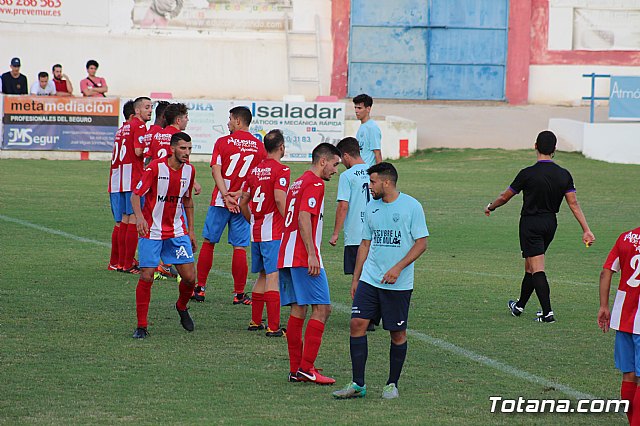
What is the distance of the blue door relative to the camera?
37344mm

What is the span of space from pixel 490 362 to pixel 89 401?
11.3 ft

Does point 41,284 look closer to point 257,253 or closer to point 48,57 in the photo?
point 257,253

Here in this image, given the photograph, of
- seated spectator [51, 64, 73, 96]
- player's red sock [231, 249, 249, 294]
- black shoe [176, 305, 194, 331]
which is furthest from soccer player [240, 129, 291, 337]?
seated spectator [51, 64, 73, 96]

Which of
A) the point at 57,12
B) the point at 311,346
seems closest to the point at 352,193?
the point at 311,346

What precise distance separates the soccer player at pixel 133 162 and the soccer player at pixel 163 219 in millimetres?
3127

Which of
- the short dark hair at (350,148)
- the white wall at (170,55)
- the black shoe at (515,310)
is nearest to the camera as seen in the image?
the short dark hair at (350,148)

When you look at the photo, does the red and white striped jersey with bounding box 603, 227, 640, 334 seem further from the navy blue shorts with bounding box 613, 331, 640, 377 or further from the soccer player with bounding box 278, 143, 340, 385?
the soccer player with bounding box 278, 143, 340, 385

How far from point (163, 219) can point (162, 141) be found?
90.5 inches

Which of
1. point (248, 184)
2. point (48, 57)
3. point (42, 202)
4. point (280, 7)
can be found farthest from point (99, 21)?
point (248, 184)

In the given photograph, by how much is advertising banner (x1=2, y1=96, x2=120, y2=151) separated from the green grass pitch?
9.66 m

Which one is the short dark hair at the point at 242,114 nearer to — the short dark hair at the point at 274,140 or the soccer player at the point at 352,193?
the soccer player at the point at 352,193

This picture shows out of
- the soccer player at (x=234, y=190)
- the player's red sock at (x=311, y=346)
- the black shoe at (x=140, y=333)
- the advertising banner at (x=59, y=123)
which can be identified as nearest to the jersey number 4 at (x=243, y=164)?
the soccer player at (x=234, y=190)

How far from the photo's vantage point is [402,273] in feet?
24.9

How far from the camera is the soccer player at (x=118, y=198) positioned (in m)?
13.3
